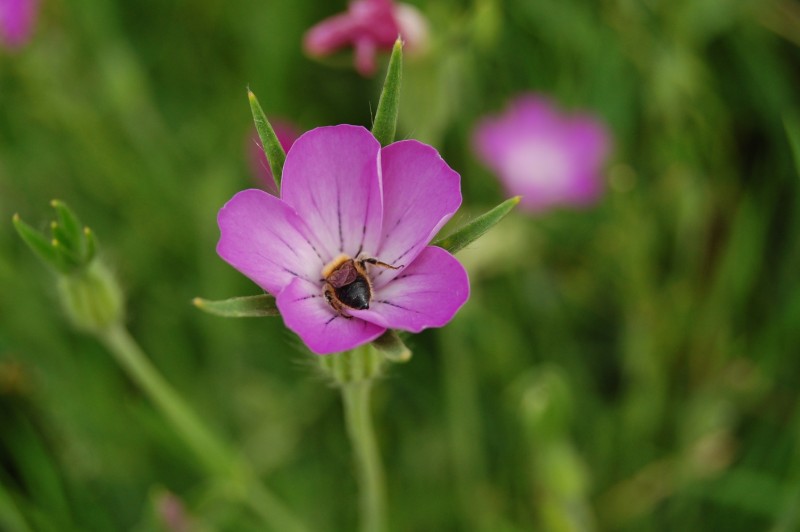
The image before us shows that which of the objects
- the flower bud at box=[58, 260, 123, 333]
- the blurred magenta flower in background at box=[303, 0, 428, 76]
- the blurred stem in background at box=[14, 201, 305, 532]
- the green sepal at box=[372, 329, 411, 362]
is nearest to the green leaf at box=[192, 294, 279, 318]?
the green sepal at box=[372, 329, 411, 362]

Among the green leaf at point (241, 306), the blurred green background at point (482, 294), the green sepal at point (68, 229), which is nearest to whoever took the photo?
the green leaf at point (241, 306)

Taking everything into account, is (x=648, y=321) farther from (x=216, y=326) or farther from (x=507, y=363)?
(x=216, y=326)

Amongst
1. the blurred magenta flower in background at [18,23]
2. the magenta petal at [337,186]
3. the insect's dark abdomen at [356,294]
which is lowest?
the insect's dark abdomen at [356,294]

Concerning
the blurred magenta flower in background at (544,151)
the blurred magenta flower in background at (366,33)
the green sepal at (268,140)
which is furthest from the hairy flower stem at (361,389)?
the blurred magenta flower in background at (544,151)

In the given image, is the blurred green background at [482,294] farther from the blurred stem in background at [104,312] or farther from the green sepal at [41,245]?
the green sepal at [41,245]

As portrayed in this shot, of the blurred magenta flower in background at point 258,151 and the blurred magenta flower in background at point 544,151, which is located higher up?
the blurred magenta flower in background at point 544,151

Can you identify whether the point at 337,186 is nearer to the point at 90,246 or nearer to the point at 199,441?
the point at 90,246

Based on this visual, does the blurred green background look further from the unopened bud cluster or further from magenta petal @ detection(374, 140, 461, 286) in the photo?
magenta petal @ detection(374, 140, 461, 286)
